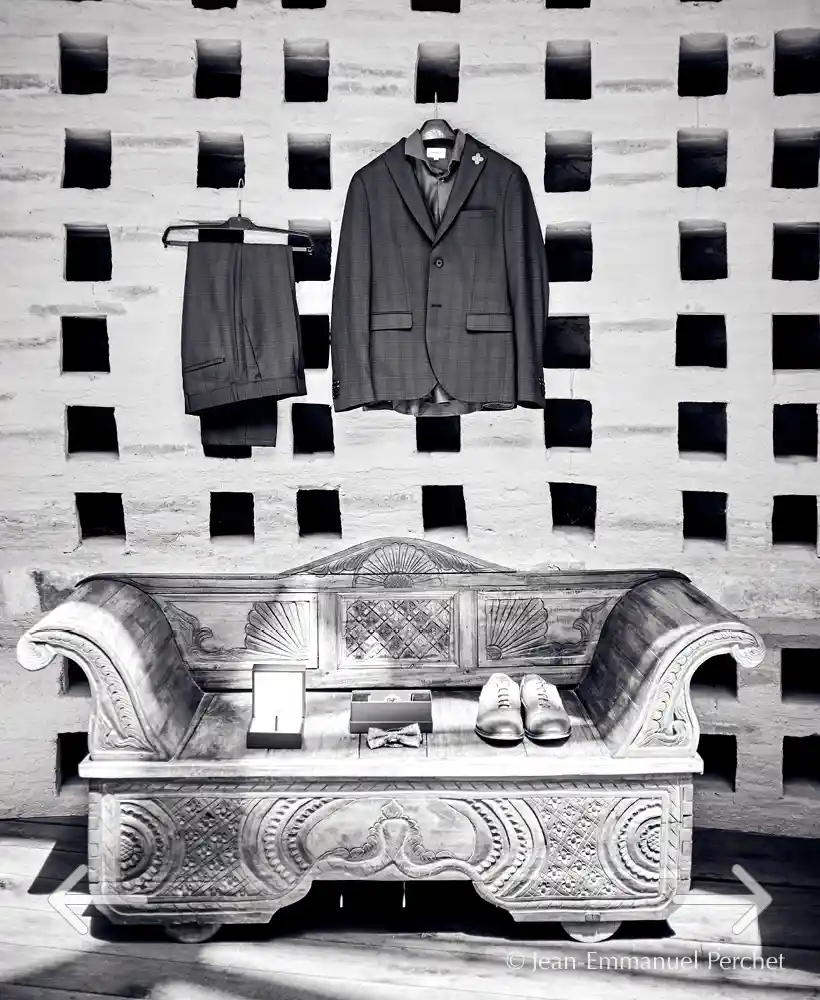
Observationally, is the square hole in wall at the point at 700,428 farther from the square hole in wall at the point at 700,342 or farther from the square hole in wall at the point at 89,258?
the square hole in wall at the point at 89,258

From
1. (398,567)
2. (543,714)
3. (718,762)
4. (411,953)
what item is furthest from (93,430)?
(718,762)

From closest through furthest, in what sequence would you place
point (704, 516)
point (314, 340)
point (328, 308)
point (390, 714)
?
1. point (390, 714)
2. point (328, 308)
3. point (314, 340)
4. point (704, 516)

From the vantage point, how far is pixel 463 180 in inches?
128

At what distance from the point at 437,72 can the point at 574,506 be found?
5.28ft

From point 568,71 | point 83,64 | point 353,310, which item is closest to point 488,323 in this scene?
point 353,310

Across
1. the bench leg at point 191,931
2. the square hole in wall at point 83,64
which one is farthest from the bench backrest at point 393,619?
the square hole in wall at point 83,64

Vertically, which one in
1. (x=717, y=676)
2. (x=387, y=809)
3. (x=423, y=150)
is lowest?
(x=387, y=809)

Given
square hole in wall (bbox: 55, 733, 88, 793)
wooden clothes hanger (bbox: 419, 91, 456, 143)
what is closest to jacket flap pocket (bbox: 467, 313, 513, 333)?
wooden clothes hanger (bbox: 419, 91, 456, 143)

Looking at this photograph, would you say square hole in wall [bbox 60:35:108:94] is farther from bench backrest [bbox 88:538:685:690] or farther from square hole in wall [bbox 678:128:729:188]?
square hole in wall [bbox 678:128:729:188]

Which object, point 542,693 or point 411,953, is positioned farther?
point 542,693

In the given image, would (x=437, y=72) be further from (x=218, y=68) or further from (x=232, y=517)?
(x=232, y=517)

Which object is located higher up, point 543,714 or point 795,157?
point 795,157

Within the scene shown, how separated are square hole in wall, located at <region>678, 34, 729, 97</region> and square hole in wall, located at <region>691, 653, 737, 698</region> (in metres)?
2.05

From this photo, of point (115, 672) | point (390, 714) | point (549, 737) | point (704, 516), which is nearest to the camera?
point (115, 672)
